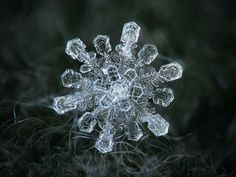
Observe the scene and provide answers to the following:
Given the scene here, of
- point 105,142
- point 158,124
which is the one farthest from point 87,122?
point 158,124

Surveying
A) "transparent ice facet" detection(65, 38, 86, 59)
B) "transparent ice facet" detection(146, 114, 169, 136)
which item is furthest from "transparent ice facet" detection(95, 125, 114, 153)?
"transparent ice facet" detection(65, 38, 86, 59)

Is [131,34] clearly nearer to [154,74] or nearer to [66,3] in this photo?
[154,74]

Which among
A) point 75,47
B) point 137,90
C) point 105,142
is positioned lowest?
point 105,142

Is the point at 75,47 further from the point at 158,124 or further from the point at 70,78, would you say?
the point at 158,124

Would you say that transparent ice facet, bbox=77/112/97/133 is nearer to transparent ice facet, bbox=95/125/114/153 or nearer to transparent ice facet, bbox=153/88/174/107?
transparent ice facet, bbox=95/125/114/153

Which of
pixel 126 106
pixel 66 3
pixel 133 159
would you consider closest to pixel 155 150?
pixel 133 159

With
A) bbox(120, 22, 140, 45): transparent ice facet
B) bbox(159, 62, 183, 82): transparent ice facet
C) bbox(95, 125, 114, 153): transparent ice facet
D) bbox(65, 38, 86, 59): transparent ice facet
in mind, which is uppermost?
bbox(120, 22, 140, 45): transparent ice facet
